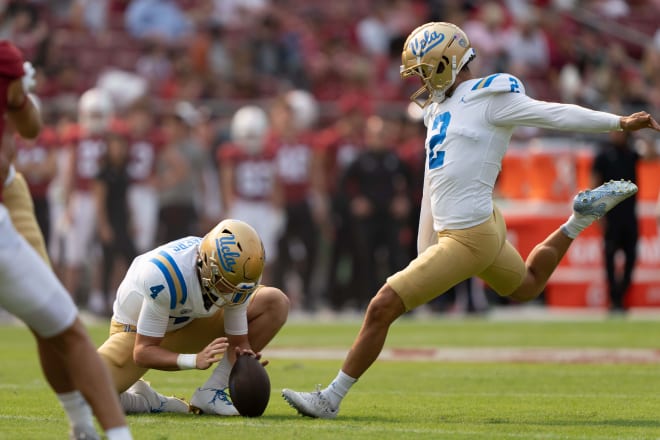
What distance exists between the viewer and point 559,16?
20.7 meters

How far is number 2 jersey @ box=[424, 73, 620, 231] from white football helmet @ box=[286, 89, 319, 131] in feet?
31.1

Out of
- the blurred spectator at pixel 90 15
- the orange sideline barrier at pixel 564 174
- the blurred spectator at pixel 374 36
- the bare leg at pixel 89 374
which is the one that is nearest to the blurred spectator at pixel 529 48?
the blurred spectator at pixel 374 36

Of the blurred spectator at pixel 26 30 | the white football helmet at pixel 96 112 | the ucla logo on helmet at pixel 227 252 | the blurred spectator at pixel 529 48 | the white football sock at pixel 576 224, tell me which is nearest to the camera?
the ucla logo on helmet at pixel 227 252

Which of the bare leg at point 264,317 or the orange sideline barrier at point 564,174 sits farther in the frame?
the orange sideline barrier at point 564,174

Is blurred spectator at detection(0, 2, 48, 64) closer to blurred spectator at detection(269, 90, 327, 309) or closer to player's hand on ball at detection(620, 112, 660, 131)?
blurred spectator at detection(269, 90, 327, 309)

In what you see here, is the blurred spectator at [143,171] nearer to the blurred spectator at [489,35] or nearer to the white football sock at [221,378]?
the blurred spectator at [489,35]

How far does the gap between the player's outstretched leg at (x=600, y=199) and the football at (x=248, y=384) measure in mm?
2198

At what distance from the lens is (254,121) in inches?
599

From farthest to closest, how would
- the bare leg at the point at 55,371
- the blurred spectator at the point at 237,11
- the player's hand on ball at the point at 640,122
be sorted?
1. the blurred spectator at the point at 237,11
2. the player's hand on ball at the point at 640,122
3. the bare leg at the point at 55,371

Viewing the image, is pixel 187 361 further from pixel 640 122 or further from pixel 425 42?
pixel 640 122

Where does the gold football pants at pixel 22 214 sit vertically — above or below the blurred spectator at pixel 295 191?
above

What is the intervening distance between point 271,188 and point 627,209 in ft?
14.0

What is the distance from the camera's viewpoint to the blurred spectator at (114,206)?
14.7 m

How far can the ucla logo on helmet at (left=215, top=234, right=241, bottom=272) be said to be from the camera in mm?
5707
